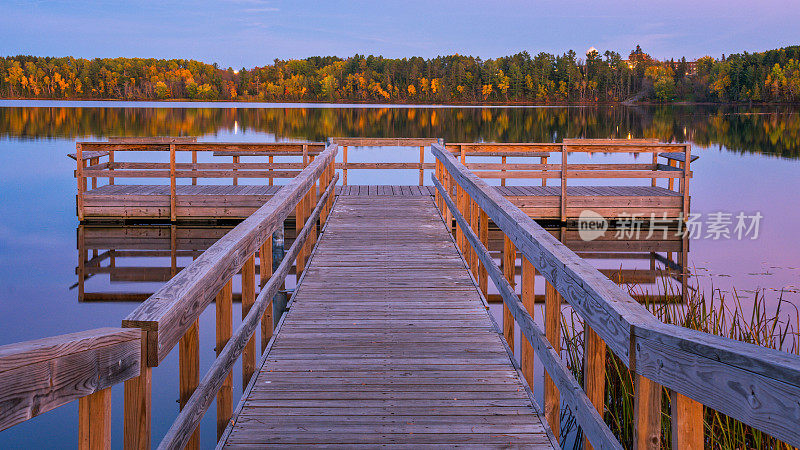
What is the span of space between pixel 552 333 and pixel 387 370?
3.60 feet

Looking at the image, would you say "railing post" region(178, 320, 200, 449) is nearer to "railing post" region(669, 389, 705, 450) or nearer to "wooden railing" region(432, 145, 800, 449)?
"wooden railing" region(432, 145, 800, 449)

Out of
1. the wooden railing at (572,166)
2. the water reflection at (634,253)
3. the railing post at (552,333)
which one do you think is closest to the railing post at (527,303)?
the railing post at (552,333)

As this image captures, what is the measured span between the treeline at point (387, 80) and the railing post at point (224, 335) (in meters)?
135

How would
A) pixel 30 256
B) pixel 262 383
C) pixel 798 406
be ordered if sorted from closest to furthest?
pixel 798 406, pixel 262 383, pixel 30 256

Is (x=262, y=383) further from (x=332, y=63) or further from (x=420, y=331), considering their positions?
(x=332, y=63)

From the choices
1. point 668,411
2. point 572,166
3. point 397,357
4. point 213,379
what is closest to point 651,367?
point 213,379

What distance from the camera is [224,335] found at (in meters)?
3.17

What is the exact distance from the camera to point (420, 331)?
4707 mm

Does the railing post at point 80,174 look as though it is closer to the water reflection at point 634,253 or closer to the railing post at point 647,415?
the water reflection at point 634,253

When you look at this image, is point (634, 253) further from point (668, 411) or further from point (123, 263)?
point (123, 263)

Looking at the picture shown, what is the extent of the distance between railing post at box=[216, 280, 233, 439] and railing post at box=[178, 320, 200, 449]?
1.67 ft

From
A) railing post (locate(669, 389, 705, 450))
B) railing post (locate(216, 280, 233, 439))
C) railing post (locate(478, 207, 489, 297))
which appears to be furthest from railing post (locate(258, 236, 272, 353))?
railing post (locate(669, 389, 705, 450))

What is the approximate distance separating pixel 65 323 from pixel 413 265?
4.77 m

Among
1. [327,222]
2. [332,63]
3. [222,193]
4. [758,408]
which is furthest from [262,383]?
[332,63]
